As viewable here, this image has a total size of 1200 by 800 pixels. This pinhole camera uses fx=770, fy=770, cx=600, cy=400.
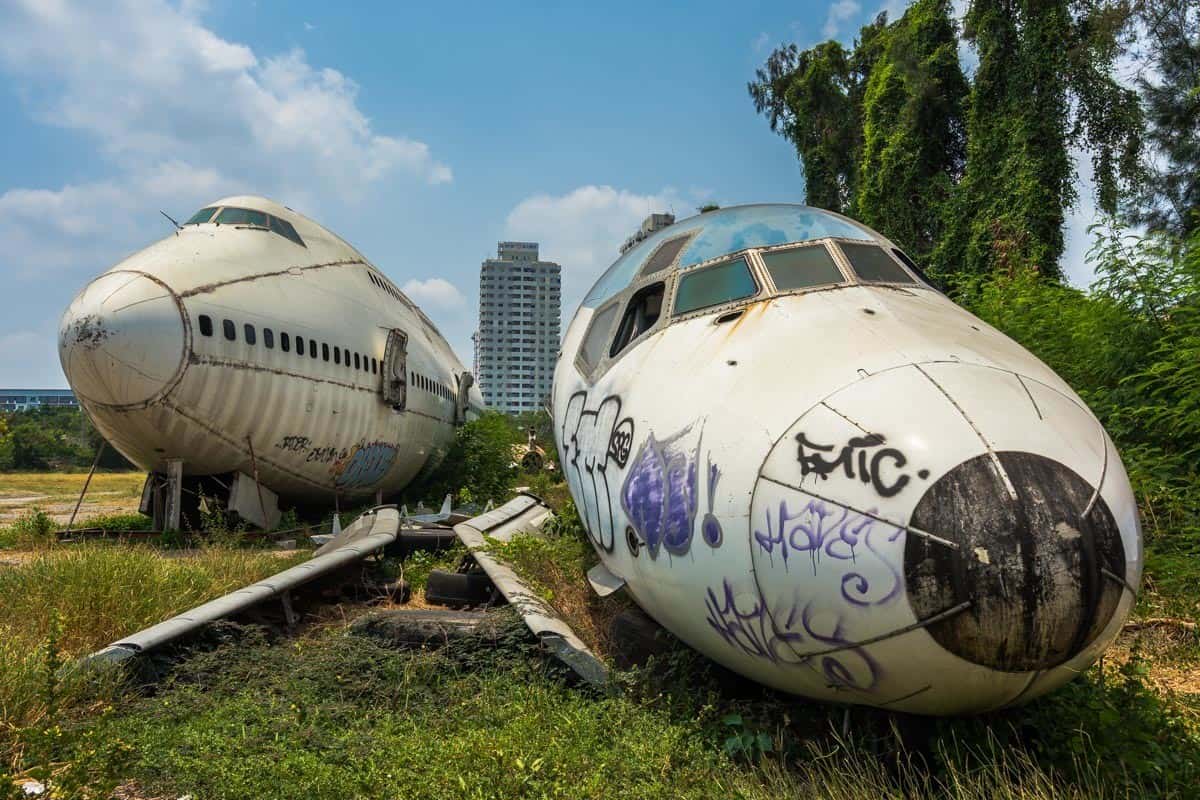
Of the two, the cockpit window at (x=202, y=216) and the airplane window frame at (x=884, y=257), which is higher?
the cockpit window at (x=202, y=216)

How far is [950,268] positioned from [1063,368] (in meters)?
16.6

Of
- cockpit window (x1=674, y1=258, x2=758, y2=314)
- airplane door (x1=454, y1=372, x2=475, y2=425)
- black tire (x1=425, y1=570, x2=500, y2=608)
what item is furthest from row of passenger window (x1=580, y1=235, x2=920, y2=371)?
airplane door (x1=454, y1=372, x2=475, y2=425)

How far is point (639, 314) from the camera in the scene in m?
5.53

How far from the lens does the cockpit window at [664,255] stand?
5543mm

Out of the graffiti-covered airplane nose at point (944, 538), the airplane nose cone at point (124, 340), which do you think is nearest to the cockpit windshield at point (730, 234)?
the graffiti-covered airplane nose at point (944, 538)

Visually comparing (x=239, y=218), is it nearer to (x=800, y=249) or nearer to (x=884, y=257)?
(x=800, y=249)

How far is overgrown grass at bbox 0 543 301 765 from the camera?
4.34m

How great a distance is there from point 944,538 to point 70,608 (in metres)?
6.67

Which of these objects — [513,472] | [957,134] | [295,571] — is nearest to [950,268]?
[957,134]

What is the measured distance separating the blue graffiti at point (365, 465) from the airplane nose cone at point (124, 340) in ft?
15.7

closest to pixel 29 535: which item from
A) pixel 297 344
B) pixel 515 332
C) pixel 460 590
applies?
pixel 297 344

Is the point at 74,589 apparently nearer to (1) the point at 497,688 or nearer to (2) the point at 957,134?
(1) the point at 497,688

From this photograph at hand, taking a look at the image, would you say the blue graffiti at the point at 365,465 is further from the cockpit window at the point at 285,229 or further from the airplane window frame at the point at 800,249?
the airplane window frame at the point at 800,249

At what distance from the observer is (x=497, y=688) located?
4.80 meters
